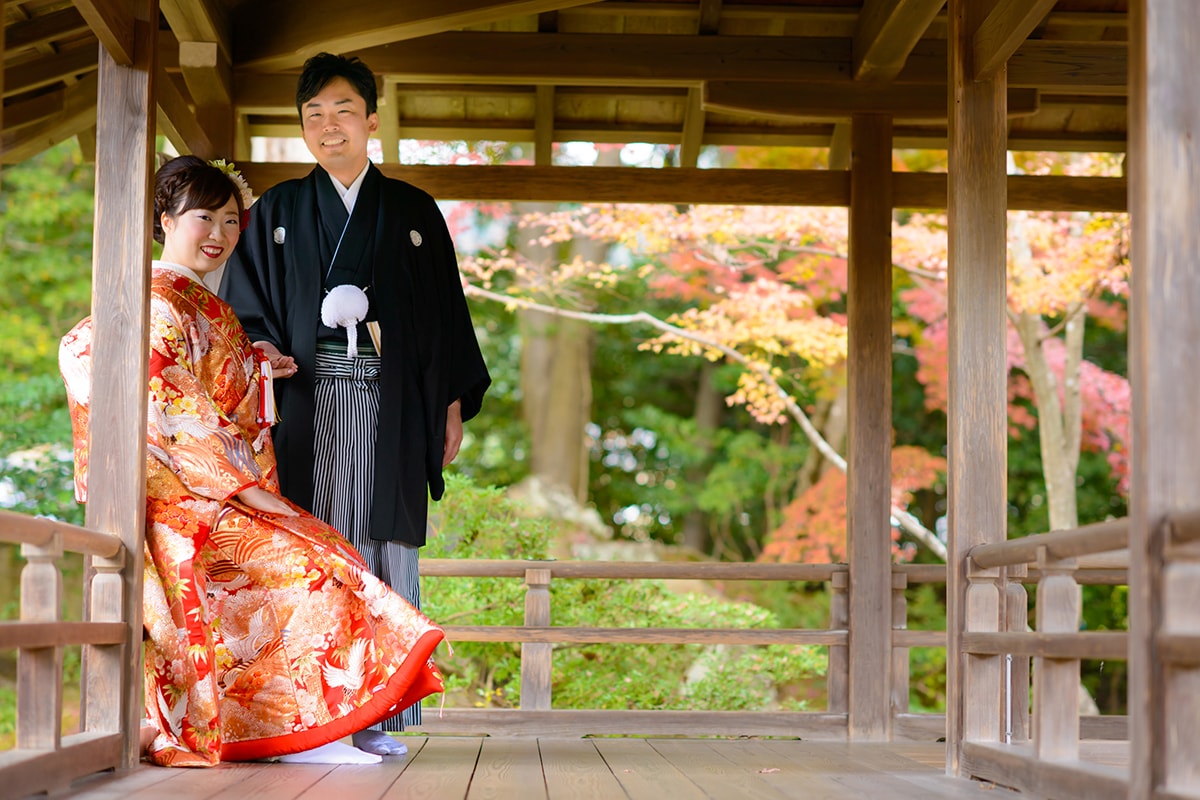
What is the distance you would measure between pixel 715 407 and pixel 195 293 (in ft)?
29.5

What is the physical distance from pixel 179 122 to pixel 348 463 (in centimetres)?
145

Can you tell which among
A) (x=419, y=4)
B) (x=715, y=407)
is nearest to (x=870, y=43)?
(x=419, y=4)

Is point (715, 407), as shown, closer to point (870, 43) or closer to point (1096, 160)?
point (1096, 160)

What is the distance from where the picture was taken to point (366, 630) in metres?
3.29

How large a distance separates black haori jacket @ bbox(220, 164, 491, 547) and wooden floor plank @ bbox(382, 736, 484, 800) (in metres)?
0.59

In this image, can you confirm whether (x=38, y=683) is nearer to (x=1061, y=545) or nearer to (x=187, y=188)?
(x=187, y=188)

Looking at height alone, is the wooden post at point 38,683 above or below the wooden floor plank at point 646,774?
above

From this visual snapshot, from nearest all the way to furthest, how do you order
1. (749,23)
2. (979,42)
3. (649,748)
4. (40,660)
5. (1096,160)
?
(40,660), (979,42), (649,748), (749,23), (1096,160)

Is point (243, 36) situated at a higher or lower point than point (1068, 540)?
higher

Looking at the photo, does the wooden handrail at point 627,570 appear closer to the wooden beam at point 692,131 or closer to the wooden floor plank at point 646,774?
the wooden floor plank at point 646,774

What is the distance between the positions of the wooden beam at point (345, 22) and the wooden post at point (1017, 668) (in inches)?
87.7

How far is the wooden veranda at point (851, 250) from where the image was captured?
7.59ft

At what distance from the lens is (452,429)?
3980mm

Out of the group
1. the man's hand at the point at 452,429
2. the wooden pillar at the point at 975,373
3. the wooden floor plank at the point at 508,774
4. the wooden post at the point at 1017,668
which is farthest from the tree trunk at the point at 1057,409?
the man's hand at the point at 452,429
